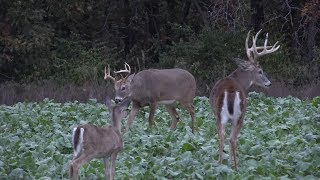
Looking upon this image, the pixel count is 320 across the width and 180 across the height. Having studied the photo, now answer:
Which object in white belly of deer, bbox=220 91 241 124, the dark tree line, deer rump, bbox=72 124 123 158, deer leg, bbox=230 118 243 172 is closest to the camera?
deer rump, bbox=72 124 123 158

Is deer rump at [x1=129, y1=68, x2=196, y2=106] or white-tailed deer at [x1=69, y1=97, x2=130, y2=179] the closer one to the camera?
white-tailed deer at [x1=69, y1=97, x2=130, y2=179]

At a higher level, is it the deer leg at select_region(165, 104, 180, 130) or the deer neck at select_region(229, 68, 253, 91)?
the deer neck at select_region(229, 68, 253, 91)

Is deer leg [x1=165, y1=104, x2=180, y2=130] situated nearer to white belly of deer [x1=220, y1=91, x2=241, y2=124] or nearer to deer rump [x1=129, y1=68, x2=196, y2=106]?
deer rump [x1=129, y1=68, x2=196, y2=106]

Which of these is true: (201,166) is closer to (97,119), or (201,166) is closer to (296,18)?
(97,119)

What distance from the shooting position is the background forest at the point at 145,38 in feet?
79.8

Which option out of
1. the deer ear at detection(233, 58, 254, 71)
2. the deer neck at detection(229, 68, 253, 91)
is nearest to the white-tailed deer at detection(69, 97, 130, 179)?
the deer neck at detection(229, 68, 253, 91)

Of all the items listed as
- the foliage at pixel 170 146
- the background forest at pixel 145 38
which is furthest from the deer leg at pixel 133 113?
the background forest at pixel 145 38

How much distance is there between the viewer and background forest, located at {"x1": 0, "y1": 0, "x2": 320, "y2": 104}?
79.8 ft

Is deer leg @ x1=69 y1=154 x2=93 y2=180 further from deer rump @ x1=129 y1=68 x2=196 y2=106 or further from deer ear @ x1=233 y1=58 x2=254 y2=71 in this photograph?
deer rump @ x1=129 y1=68 x2=196 y2=106

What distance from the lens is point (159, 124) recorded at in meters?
14.1

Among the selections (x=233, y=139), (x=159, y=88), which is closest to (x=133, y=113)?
(x=159, y=88)

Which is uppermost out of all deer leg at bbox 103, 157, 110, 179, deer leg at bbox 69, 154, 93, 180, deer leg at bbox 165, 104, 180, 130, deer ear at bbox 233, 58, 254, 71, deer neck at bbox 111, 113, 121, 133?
deer ear at bbox 233, 58, 254, 71

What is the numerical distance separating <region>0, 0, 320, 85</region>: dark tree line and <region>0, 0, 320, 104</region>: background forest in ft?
0.10

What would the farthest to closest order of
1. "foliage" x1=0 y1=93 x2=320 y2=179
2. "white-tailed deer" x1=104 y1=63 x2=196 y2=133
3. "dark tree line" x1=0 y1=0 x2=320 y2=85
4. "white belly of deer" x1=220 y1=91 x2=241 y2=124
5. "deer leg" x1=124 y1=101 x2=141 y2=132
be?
"dark tree line" x1=0 y1=0 x2=320 y2=85 < "white-tailed deer" x1=104 y1=63 x2=196 y2=133 < "deer leg" x1=124 y1=101 x2=141 y2=132 < "white belly of deer" x1=220 y1=91 x2=241 y2=124 < "foliage" x1=0 y1=93 x2=320 y2=179
